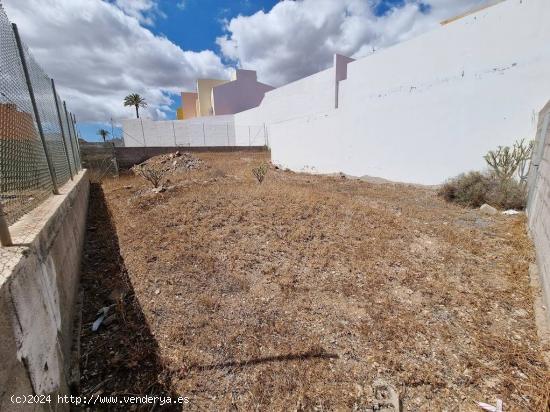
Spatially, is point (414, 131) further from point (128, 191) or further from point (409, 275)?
point (128, 191)

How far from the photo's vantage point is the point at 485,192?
19.4ft

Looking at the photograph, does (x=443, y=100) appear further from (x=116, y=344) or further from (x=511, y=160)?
(x=116, y=344)

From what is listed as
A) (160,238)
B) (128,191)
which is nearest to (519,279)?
(160,238)

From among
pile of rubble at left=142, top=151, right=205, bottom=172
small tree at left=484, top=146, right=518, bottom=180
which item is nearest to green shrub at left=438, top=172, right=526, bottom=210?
small tree at left=484, top=146, right=518, bottom=180

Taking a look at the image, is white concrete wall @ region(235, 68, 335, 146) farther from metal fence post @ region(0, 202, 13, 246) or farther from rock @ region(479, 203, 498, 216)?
metal fence post @ region(0, 202, 13, 246)

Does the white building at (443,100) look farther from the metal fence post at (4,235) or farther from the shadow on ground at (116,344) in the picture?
the metal fence post at (4,235)

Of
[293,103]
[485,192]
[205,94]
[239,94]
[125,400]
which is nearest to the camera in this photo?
[125,400]

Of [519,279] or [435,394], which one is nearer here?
[435,394]

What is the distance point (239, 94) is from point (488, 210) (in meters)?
27.7

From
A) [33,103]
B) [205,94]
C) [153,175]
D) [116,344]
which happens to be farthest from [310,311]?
[205,94]

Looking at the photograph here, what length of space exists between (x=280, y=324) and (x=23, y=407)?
1.74m

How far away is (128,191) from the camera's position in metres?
7.44

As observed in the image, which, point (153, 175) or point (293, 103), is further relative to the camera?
point (293, 103)

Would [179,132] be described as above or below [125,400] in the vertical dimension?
above
